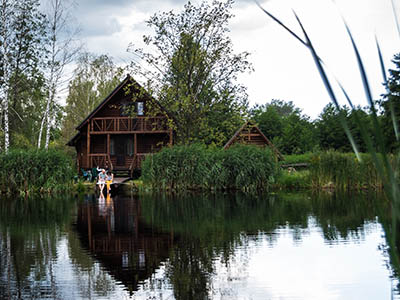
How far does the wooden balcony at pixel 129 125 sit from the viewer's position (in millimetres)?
31547

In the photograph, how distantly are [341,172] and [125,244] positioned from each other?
14193 millimetres

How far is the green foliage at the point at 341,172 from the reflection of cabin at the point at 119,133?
12.6 metres

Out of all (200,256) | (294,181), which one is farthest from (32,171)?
(200,256)

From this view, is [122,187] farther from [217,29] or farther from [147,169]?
[217,29]

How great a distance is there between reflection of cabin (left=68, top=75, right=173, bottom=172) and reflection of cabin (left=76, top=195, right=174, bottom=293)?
1954 cm

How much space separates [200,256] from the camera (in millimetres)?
6715

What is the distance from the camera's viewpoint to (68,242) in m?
8.25

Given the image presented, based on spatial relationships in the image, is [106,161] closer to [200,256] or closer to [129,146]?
[129,146]

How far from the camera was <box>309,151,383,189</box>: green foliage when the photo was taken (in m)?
19.5

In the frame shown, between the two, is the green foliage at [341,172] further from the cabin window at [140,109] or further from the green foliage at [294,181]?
the cabin window at [140,109]

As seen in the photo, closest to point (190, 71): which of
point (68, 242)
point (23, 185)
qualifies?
point (23, 185)

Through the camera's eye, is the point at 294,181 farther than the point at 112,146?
No

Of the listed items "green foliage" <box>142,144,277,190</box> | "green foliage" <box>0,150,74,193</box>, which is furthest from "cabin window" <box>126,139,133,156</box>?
"green foliage" <box>142,144,277,190</box>

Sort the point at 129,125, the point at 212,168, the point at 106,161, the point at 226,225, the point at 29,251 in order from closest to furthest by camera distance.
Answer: the point at 29,251 → the point at 226,225 → the point at 212,168 → the point at 106,161 → the point at 129,125
